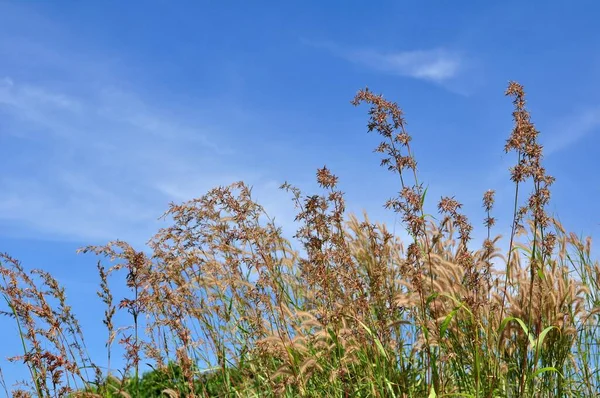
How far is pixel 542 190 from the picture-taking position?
4410mm

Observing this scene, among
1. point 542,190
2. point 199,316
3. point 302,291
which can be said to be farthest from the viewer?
point 302,291

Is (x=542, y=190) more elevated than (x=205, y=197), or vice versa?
(x=205, y=197)

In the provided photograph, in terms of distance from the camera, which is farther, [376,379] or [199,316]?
[199,316]

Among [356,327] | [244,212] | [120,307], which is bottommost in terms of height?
[356,327]

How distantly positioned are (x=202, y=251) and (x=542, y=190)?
2.99 meters

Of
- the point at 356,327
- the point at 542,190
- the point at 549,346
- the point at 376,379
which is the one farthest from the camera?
the point at 549,346

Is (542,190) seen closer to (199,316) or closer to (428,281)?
(428,281)

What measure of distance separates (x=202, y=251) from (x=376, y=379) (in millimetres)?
1969

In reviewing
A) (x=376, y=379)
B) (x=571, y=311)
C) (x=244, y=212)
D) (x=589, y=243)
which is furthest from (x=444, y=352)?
(x=589, y=243)

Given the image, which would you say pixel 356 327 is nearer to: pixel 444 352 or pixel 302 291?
pixel 444 352

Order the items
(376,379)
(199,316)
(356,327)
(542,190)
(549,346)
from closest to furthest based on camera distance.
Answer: (542,190) → (356,327) → (376,379) → (549,346) → (199,316)

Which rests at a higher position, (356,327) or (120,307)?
(120,307)

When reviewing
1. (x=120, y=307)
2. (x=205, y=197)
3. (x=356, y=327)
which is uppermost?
(x=205, y=197)

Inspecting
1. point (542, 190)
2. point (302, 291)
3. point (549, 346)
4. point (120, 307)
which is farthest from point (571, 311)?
point (120, 307)
